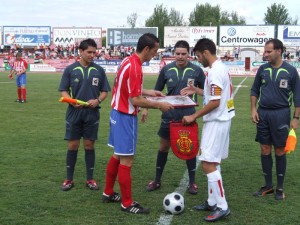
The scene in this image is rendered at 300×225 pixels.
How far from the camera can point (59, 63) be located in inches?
1640

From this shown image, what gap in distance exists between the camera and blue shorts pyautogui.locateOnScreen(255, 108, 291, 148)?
5.54m

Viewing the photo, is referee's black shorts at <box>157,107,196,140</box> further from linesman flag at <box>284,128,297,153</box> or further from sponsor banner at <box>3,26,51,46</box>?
sponsor banner at <box>3,26,51,46</box>

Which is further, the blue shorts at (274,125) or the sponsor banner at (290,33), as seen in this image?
the sponsor banner at (290,33)

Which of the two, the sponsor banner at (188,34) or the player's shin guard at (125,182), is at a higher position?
the sponsor banner at (188,34)

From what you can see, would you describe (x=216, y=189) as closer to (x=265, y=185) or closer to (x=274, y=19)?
(x=265, y=185)

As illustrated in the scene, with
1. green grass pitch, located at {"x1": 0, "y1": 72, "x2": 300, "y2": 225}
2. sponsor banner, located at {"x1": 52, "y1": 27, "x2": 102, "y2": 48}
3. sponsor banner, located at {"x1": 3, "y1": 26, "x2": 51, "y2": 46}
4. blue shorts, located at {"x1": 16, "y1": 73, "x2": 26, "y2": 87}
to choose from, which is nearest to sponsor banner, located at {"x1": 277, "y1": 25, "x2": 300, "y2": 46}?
sponsor banner, located at {"x1": 52, "y1": 27, "x2": 102, "y2": 48}

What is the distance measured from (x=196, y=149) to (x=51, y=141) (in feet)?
15.9

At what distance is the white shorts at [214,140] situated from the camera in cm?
481

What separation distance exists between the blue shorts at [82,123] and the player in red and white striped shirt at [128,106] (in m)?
0.82

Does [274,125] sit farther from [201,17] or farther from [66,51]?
[201,17]

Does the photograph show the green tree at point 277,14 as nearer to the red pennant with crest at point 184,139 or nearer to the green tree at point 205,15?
the green tree at point 205,15

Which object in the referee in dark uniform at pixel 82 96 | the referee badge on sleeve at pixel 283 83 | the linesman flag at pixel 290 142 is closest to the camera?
the linesman flag at pixel 290 142

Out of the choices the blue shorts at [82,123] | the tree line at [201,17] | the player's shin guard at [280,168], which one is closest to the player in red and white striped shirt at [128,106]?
the blue shorts at [82,123]

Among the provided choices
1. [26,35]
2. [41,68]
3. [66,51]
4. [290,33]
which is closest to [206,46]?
[41,68]
